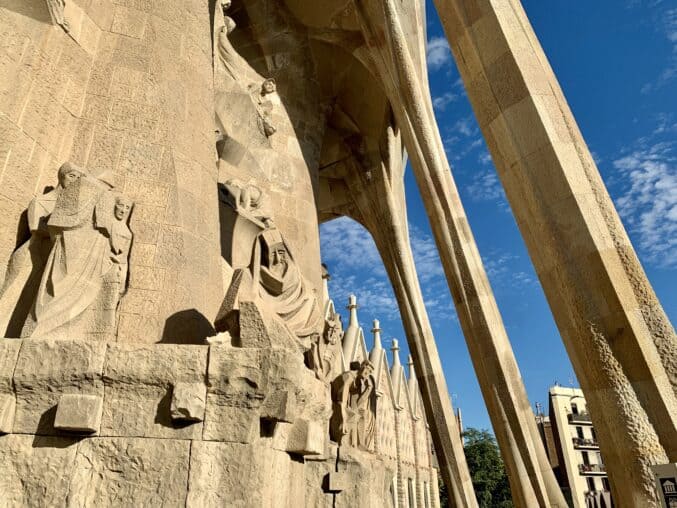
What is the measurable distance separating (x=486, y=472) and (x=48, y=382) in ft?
103

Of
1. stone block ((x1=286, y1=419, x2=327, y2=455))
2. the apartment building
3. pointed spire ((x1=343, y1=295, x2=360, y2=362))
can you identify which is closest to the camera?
stone block ((x1=286, y1=419, x2=327, y2=455))

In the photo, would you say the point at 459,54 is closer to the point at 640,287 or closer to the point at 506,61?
the point at 506,61

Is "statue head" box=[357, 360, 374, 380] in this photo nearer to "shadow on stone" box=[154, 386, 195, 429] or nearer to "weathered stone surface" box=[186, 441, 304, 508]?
"weathered stone surface" box=[186, 441, 304, 508]

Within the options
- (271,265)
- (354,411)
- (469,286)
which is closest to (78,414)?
(271,265)

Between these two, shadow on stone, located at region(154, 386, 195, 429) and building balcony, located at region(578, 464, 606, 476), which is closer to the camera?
shadow on stone, located at region(154, 386, 195, 429)

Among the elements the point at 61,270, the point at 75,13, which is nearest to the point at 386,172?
the point at 75,13

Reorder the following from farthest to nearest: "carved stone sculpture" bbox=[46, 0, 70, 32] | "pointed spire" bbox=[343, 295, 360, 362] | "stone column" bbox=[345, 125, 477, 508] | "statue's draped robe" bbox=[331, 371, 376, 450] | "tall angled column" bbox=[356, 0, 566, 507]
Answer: "pointed spire" bbox=[343, 295, 360, 362], "stone column" bbox=[345, 125, 477, 508], "tall angled column" bbox=[356, 0, 566, 507], "statue's draped robe" bbox=[331, 371, 376, 450], "carved stone sculpture" bbox=[46, 0, 70, 32]

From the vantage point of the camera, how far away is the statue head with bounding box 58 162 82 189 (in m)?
3.83

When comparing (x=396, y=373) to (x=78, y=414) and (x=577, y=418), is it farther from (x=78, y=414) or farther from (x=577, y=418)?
(x=78, y=414)

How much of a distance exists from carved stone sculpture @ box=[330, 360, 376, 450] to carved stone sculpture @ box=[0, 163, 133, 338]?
364 cm

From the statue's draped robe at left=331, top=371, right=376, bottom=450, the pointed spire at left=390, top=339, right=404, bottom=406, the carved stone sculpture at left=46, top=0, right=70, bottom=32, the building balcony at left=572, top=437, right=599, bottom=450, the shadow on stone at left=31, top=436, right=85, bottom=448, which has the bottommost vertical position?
the shadow on stone at left=31, top=436, right=85, bottom=448

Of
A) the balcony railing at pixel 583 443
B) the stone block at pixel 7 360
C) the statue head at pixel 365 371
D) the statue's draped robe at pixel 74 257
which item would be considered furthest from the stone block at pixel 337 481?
the balcony railing at pixel 583 443

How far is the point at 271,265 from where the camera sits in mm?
5547

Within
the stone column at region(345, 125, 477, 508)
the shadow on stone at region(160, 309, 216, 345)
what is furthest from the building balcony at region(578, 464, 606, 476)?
the shadow on stone at region(160, 309, 216, 345)
